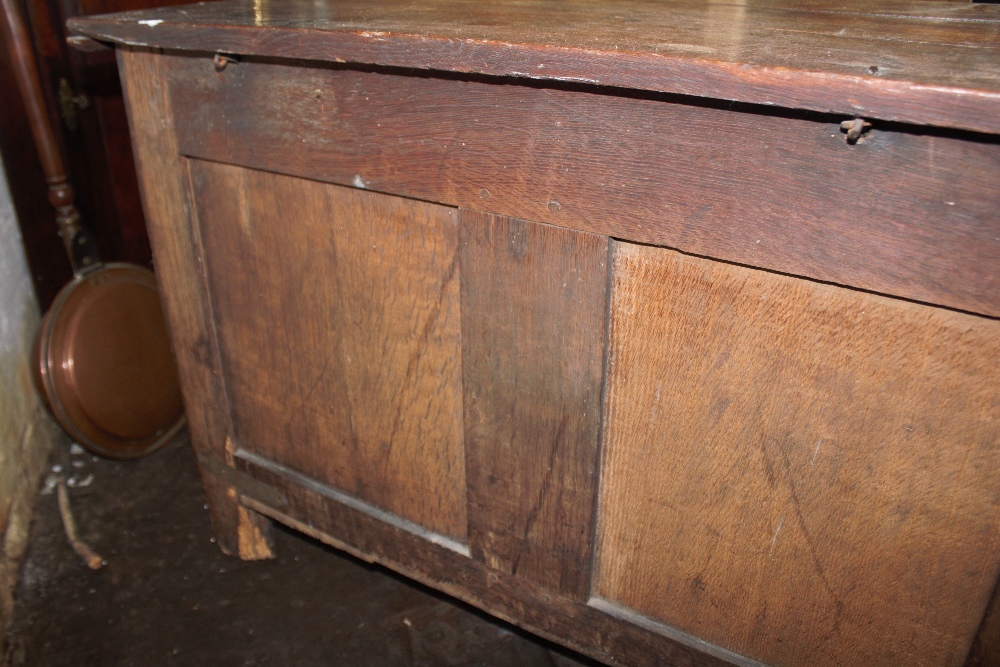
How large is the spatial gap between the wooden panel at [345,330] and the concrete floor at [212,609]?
1.05ft

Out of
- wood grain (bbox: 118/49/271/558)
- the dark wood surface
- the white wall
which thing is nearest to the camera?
the dark wood surface

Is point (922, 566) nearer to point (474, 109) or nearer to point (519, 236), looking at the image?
point (519, 236)

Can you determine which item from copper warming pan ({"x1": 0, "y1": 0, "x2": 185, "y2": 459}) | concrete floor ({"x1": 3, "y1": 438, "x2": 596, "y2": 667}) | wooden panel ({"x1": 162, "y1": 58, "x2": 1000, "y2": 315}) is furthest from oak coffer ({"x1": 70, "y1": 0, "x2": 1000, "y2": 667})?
copper warming pan ({"x1": 0, "y1": 0, "x2": 185, "y2": 459})

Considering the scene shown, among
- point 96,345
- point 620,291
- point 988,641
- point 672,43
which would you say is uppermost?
point 672,43

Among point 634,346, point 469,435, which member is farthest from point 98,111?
point 634,346

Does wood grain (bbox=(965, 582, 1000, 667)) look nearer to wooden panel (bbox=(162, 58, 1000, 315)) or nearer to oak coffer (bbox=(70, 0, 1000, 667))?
oak coffer (bbox=(70, 0, 1000, 667))

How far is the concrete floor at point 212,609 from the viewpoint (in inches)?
63.2

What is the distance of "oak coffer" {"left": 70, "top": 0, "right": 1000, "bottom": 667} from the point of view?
894 millimetres

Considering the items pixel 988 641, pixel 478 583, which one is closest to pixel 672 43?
pixel 988 641

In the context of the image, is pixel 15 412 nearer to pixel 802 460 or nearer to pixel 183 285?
pixel 183 285

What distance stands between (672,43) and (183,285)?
3.36ft

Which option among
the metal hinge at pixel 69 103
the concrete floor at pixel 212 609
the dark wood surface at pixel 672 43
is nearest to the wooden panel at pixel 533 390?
the dark wood surface at pixel 672 43

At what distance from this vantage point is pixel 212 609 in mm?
1717

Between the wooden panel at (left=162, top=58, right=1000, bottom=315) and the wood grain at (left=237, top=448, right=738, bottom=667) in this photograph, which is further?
the wood grain at (left=237, top=448, right=738, bottom=667)
